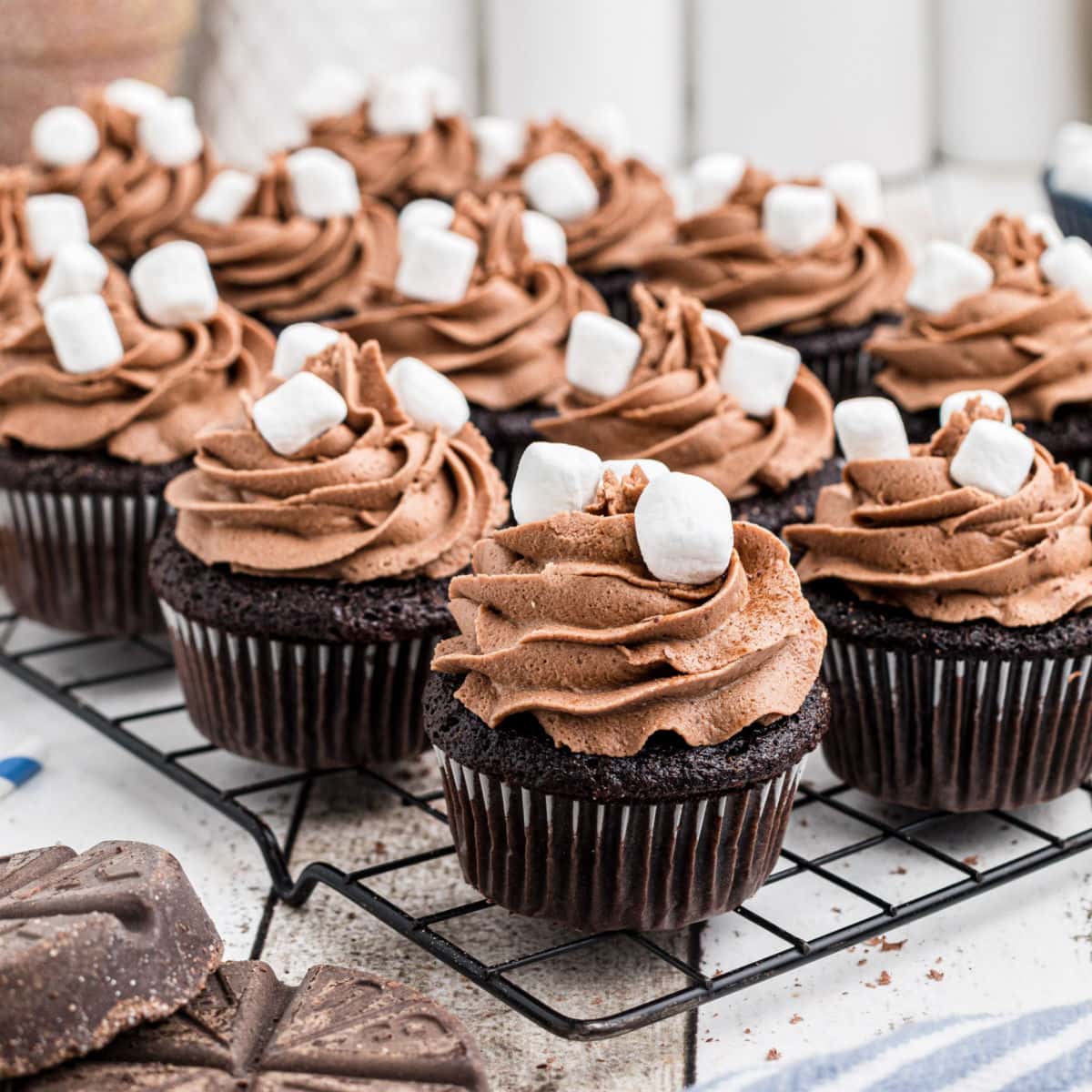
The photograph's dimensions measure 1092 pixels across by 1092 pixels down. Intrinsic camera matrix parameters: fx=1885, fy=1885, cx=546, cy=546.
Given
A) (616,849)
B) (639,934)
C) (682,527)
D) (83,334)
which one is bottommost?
(639,934)

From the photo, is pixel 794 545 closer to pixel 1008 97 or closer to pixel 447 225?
pixel 447 225

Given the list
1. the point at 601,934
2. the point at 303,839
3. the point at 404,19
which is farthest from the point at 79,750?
the point at 404,19

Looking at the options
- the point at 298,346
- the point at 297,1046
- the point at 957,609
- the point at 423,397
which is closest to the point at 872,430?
the point at 957,609

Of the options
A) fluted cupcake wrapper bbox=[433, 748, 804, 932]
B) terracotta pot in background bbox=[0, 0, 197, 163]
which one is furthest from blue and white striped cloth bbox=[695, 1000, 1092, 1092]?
terracotta pot in background bbox=[0, 0, 197, 163]

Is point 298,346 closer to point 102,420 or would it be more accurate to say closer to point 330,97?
point 102,420

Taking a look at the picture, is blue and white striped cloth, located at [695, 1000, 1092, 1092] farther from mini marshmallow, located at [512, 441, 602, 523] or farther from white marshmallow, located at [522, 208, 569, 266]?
white marshmallow, located at [522, 208, 569, 266]

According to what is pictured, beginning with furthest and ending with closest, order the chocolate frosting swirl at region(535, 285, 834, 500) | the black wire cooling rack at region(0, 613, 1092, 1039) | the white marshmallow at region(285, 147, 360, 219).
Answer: the white marshmallow at region(285, 147, 360, 219) → the chocolate frosting swirl at region(535, 285, 834, 500) → the black wire cooling rack at region(0, 613, 1092, 1039)
